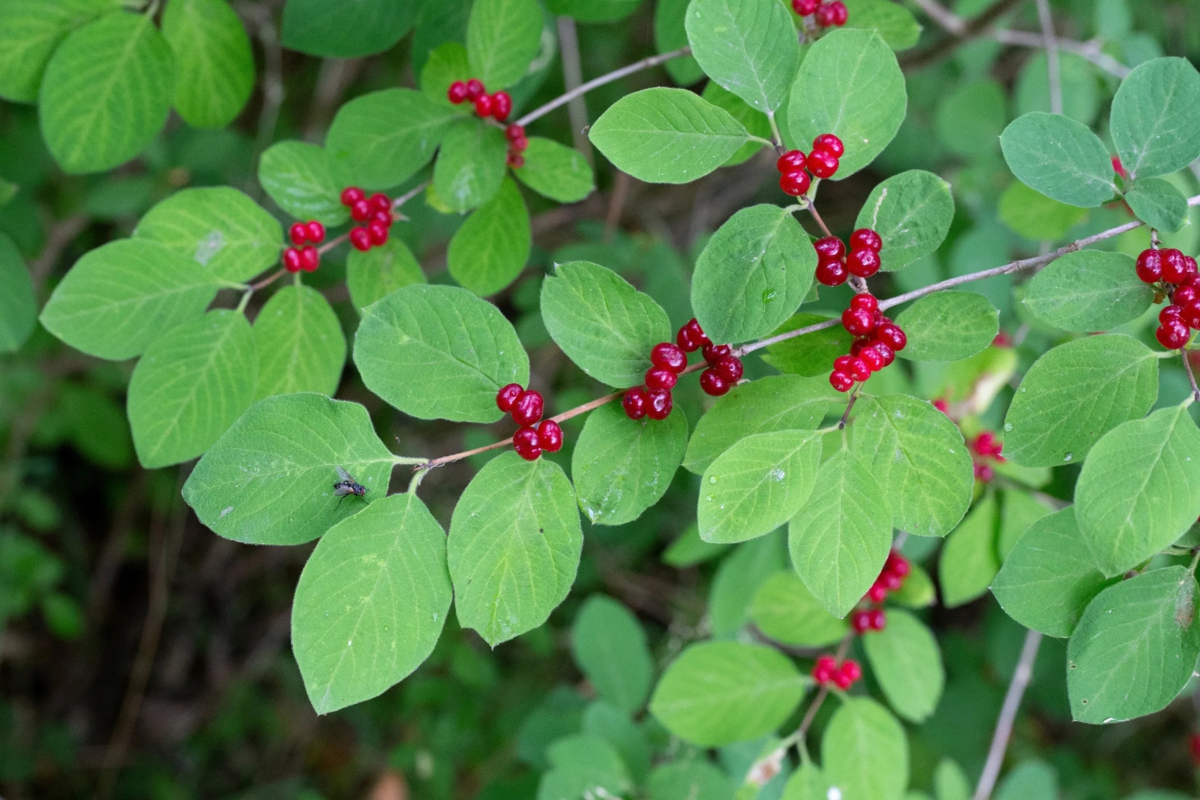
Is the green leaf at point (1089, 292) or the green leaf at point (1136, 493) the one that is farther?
the green leaf at point (1089, 292)

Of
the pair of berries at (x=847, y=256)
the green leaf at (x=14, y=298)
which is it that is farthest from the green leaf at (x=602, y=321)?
the green leaf at (x=14, y=298)

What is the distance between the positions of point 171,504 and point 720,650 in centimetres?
266

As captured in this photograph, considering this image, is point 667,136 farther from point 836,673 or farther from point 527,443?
point 836,673

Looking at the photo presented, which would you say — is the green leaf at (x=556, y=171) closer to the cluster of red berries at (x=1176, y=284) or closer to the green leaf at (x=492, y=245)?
the green leaf at (x=492, y=245)

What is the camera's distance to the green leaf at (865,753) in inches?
63.4

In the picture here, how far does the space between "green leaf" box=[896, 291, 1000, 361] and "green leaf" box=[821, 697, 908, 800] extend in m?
0.86

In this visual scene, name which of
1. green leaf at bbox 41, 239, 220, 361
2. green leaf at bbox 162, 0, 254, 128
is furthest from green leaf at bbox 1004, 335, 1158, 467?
green leaf at bbox 162, 0, 254, 128

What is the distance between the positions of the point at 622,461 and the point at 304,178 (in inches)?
31.7

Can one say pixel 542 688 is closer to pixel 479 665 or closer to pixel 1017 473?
pixel 479 665

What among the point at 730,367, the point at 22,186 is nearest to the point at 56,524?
the point at 22,186

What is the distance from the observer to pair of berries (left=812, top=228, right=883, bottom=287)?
1.08 m

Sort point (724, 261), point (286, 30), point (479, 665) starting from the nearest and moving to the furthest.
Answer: point (724, 261) → point (286, 30) → point (479, 665)

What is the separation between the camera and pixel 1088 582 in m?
1.09

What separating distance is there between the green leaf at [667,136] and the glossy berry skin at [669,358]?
0.69 ft
